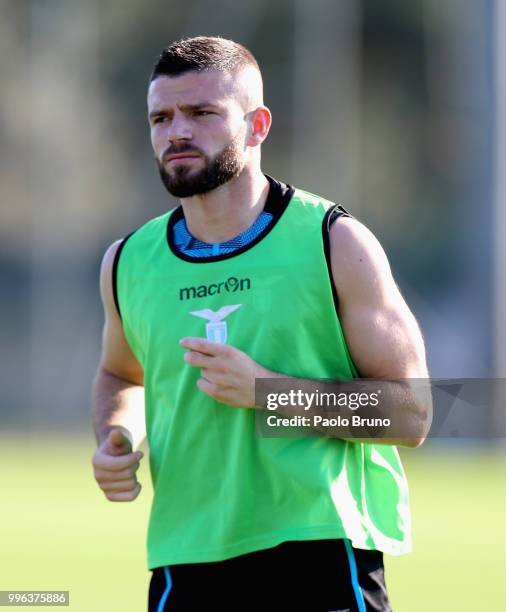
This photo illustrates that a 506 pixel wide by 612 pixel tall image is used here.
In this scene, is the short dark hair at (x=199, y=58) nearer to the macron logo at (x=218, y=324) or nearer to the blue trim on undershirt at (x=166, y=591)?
the macron logo at (x=218, y=324)

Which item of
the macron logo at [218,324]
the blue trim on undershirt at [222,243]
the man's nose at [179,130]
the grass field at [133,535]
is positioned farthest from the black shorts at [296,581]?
the grass field at [133,535]

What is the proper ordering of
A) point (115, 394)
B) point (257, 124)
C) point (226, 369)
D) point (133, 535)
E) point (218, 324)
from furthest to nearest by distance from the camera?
1. point (133, 535)
2. point (115, 394)
3. point (257, 124)
4. point (218, 324)
5. point (226, 369)

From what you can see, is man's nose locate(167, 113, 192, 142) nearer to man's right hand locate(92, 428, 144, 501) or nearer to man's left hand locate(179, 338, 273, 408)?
man's left hand locate(179, 338, 273, 408)

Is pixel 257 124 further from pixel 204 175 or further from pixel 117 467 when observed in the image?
pixel 117 467

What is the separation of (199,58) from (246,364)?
95 centimetres

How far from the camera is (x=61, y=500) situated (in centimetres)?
1134

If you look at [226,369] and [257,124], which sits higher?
[257,124]

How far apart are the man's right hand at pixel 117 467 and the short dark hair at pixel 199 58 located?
106 cm

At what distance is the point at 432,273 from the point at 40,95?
668 cm

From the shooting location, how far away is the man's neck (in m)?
3.91

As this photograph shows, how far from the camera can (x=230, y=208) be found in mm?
3924

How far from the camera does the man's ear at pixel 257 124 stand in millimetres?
3998

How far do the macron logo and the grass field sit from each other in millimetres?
3387

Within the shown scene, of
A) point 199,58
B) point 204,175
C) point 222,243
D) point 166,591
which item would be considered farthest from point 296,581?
point 199,58
